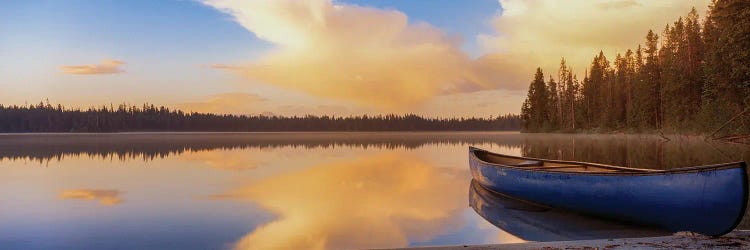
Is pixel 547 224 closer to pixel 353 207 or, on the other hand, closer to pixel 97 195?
pixel 353 207

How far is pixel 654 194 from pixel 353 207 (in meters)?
8.80

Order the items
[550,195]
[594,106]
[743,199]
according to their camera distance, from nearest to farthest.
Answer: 1. [743,199]
2. [550,195]
3. [594,106]

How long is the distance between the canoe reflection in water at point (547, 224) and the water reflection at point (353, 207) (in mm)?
1196

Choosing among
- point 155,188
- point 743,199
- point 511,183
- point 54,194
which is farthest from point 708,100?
point 54,194

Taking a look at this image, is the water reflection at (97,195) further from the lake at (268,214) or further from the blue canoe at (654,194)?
the blue canoe at (654,194)

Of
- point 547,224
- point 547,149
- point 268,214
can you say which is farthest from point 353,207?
point 547,149

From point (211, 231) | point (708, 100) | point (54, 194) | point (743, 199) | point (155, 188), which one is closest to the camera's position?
point (743, 199)

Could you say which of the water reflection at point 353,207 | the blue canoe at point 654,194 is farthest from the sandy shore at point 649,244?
the water reflection at point 353,207

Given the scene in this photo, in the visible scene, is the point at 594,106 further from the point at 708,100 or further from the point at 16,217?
the point at 16,217

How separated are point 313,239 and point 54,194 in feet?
44.4

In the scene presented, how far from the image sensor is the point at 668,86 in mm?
63812

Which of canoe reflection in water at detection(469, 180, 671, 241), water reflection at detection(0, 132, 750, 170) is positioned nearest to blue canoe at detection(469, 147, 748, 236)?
canoe reflection in water at detection(469, 180, 671, 241)

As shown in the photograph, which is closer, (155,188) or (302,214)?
(302,214)

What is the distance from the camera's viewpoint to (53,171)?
1147 inches
